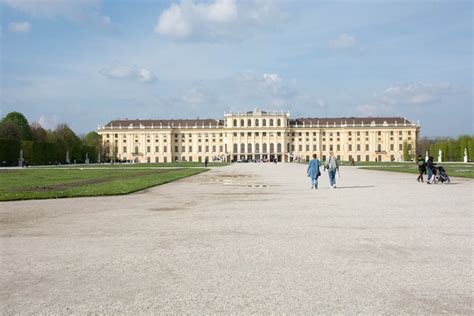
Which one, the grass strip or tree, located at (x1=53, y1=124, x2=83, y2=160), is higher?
tree, located at (x1=53, y1=124, x2=83, y2=160)

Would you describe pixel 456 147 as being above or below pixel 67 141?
below

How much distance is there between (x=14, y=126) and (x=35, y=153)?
29.1 feet

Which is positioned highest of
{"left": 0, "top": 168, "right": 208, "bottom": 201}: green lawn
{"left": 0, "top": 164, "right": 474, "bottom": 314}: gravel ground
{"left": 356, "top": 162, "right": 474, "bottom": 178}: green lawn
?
{"left": 0, "top": 168, "right": 208, "bottom": 201}: green lawn

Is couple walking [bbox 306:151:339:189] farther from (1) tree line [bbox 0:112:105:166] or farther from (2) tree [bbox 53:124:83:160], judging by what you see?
(2) tree [bbox 53:124:83:160]

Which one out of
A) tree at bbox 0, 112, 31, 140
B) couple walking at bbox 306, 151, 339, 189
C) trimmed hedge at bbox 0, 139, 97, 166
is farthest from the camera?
tree at bbox 0, 112, 31, 140

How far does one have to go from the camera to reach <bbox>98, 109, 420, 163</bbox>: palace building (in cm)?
11856

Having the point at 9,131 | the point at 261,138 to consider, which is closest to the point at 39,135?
the point at 9,131

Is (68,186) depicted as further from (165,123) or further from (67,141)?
(165,123)

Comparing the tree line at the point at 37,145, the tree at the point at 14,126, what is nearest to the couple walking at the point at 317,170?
the tree line at the point at 37,145

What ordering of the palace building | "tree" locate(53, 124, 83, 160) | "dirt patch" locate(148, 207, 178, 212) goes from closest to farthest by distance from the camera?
"dirt patch" locate(148, 207, 178, 212) → "tree" locate(53, 124, 83, 160) → the palace building

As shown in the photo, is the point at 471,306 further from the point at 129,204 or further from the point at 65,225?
the point at 129,204

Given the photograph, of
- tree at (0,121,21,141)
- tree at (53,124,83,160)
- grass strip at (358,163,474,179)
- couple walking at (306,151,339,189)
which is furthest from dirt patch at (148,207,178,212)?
tree at (53,124,83,160)

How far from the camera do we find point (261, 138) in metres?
119

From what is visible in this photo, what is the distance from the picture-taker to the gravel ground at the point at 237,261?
13.8ft
